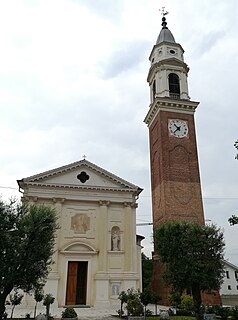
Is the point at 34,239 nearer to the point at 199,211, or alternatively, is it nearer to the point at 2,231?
the point at 2,231

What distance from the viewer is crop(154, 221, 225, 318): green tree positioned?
18109 millimetres

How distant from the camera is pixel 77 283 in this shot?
24.9m

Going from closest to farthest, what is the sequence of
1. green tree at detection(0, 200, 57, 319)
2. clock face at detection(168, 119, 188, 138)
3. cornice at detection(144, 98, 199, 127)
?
green tree at detection(0, 200, 57, 319), clock face at detection(168, 119, 188, 138), cornice at detection(144, 98, 199, 127)

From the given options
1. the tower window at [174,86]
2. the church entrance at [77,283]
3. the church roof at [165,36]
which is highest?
the church roof at [165,36]

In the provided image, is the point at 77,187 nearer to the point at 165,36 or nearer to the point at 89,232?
the point at 89,232

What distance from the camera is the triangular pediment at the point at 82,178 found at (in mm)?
26109

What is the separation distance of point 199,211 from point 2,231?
18156 mm

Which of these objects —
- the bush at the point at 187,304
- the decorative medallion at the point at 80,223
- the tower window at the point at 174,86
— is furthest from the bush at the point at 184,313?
the tower window at the point at 174,86

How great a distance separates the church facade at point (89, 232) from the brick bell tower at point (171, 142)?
3.15m

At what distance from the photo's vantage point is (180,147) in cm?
3094

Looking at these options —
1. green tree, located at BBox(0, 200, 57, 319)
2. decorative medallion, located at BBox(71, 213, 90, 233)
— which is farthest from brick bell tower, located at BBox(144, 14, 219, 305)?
green tree, located at BBox(0, 200, 57, 319)

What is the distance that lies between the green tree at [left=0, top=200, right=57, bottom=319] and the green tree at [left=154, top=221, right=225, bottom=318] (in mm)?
6817

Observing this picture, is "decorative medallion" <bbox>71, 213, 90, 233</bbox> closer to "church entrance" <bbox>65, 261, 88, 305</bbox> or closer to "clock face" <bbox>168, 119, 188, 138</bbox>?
"church entrance" <bbox>65, 261, 88, 305</bbox>

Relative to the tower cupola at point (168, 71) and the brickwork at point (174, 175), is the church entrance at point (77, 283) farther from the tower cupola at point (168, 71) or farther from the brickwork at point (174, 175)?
the tower cupola at point (168, 71)
